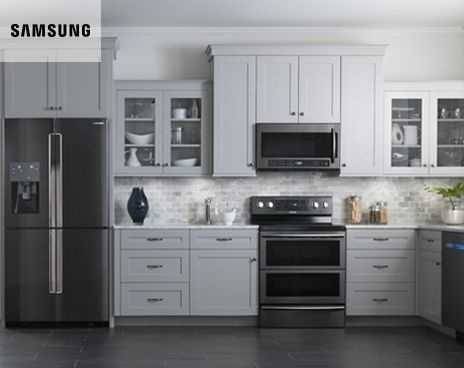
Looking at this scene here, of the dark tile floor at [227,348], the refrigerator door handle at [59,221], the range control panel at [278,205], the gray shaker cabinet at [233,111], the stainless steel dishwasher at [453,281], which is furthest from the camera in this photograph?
the range control panel at [278,205]

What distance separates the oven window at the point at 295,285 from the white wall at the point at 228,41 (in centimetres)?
191

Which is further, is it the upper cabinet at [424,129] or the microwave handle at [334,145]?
the upper cabinet at [424,129]

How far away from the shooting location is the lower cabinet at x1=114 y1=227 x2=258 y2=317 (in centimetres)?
592

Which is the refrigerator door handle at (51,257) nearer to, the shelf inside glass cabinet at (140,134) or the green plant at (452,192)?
the shelf inside glass cabinet at (140,134)

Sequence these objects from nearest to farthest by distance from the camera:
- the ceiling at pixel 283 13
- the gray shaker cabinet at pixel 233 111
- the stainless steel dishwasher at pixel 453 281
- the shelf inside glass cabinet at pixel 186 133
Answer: the stainless steel dishwasher at pixel 453 281 < the ceiling at pixel 283 13 < the gray shaker cabinet at pixel 233 111 < the shelf inside glass cabinet at pixel 186 133

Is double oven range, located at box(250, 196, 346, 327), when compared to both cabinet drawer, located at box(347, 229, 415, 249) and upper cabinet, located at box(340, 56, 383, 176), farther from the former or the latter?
upper cabinet, located at box(340, 56, 383, 176)

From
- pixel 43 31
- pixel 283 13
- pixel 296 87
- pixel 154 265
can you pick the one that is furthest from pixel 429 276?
pixel 43 31

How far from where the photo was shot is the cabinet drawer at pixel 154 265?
5.92 m

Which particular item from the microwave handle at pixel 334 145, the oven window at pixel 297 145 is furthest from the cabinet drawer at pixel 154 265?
the microwave handle at pixel 334 145

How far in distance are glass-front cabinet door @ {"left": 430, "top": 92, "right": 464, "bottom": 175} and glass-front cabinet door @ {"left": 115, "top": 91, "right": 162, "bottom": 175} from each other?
93.1 inches

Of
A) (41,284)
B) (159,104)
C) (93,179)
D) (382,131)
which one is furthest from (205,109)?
(41,284)

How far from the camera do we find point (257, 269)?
233 inches

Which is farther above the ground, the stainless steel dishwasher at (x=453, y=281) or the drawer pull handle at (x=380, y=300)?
the stainless steel dishwasher at (x=453, y=281)

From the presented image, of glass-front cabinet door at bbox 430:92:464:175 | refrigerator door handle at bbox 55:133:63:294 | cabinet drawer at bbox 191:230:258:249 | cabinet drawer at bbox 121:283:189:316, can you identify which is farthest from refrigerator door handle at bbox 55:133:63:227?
glass-front cabinet door at bbox 430:92:464:175
